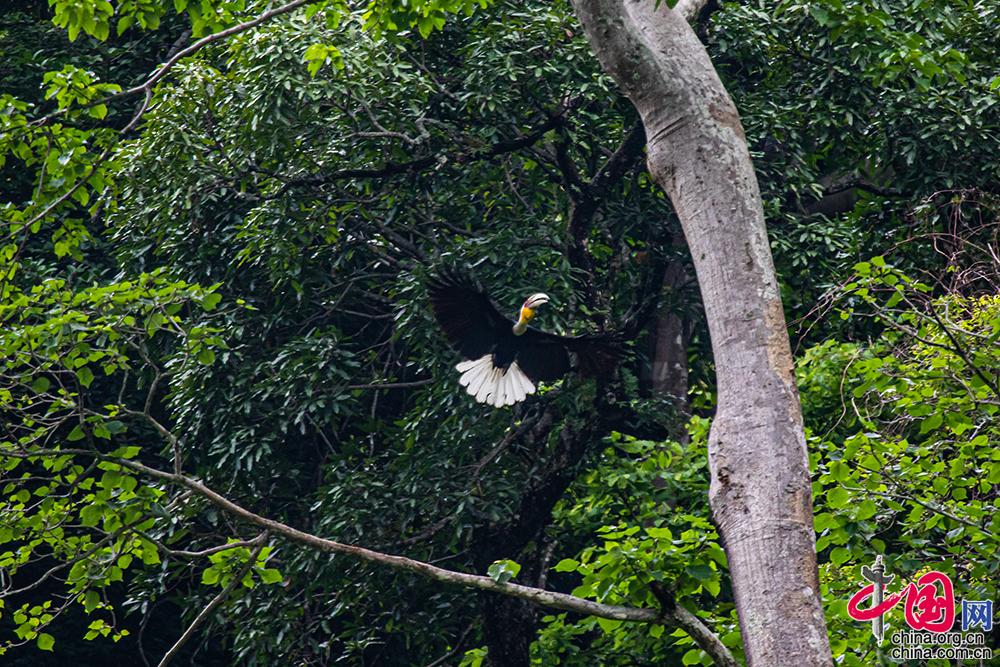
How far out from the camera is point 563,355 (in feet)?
22.8

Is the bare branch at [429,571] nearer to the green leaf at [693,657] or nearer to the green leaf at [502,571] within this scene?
the green leaf at [502,571]

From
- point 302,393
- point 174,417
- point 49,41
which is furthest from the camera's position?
point 49,41

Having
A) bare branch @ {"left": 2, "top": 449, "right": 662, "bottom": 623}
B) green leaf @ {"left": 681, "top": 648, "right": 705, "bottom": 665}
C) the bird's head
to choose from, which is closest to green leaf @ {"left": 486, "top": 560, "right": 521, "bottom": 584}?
bare branch @ {"left": 2, "top": 449, "right": 662, "bottom": 623}

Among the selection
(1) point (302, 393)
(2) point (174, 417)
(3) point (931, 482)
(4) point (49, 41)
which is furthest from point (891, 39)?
(4) point (49, 41)

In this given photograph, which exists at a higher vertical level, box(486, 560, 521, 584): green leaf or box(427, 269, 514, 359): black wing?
box(427, 269, 514, 359): black wing

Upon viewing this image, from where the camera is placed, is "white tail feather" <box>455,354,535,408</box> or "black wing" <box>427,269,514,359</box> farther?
"white tail feather" <box>455,354,535,408</box>

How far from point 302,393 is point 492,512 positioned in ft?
4.37

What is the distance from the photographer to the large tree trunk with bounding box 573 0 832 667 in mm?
3438

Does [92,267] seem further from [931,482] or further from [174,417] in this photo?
[931,482]

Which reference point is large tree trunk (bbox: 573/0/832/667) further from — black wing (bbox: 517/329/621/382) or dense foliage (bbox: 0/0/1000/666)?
black wing (bbox: 517/329/621/382)

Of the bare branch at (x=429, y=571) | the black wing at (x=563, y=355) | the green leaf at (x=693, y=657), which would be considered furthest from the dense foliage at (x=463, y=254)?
the bare branch at (x=429, y=571)

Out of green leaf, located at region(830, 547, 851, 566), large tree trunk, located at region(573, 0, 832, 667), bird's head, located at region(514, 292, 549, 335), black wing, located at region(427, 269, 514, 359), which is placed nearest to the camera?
large tree trunk, located at region(573, 0, 832, 667)

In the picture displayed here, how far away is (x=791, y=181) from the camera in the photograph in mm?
7332

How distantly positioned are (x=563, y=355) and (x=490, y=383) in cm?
46
